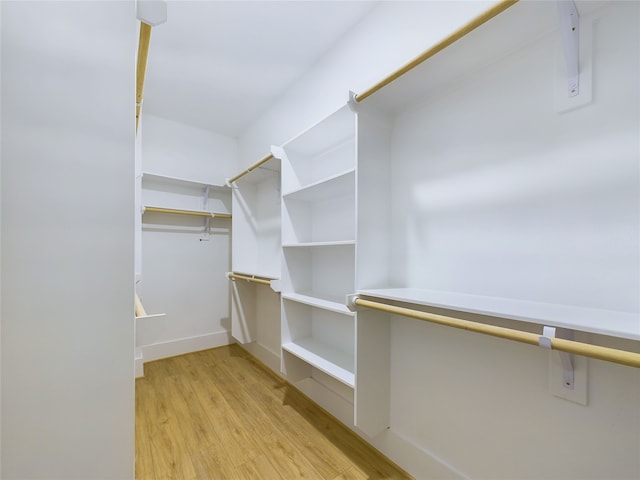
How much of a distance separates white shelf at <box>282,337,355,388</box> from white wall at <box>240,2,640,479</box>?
0.91 feet

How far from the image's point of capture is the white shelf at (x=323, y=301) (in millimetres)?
1395

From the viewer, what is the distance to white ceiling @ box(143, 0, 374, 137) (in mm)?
1542

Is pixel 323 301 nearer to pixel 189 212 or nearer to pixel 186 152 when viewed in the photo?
pixel 189 212

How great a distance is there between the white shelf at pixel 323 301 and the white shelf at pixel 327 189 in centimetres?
68

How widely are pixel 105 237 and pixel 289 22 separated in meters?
1.74

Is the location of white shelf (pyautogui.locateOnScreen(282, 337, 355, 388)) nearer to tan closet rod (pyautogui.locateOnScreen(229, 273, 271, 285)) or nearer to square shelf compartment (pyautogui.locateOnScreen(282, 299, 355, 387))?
square shelf compartment (pyautogui.locateOnScreen(282, 299, 355, 387))

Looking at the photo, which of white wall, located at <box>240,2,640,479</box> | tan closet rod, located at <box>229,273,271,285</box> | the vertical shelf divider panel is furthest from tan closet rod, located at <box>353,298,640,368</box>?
tan closet rod, located at <box>229,273,271,285</box>

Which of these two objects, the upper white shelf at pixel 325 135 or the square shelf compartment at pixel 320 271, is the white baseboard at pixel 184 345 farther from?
the upper white shelf at pixel 325 135

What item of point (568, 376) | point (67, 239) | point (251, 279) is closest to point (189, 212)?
point (251, 279)

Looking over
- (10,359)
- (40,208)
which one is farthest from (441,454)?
(40,208)

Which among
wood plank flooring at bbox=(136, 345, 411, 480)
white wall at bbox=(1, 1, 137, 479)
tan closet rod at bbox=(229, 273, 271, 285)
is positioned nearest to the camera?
white wall at bbox=(1, 1, 137, 479)

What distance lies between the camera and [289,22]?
5.32 feet

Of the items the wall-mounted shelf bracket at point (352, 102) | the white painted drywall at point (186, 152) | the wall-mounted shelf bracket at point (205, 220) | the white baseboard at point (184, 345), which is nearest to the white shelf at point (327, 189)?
the wall-mounted shelf bracket at point (352, 102)

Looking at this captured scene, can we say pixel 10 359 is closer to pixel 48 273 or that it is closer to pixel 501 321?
pixel 48 273
